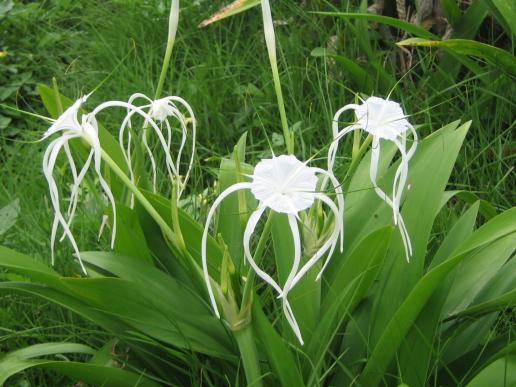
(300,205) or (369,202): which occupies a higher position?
(300,205)

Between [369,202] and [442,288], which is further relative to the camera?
[369,202]

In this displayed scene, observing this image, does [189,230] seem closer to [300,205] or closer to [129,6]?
[300,205]

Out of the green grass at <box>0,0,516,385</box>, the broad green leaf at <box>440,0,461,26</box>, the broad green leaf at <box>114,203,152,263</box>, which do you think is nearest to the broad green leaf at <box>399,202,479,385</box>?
the green grass at <box>0,0,516,385</box>

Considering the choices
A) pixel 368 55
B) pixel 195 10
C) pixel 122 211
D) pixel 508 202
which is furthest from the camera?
pixel 195 10

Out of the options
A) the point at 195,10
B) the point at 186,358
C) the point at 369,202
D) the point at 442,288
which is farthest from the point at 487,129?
the point at 195,10

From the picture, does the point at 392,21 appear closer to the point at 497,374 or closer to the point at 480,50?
the point at 480,50

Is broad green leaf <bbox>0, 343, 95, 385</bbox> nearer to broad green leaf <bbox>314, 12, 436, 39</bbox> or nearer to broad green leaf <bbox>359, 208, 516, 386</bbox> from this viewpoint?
broad green leaf <bbox>359, 208, 516, 386</bbox>

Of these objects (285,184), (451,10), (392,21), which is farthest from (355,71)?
(285,184)
